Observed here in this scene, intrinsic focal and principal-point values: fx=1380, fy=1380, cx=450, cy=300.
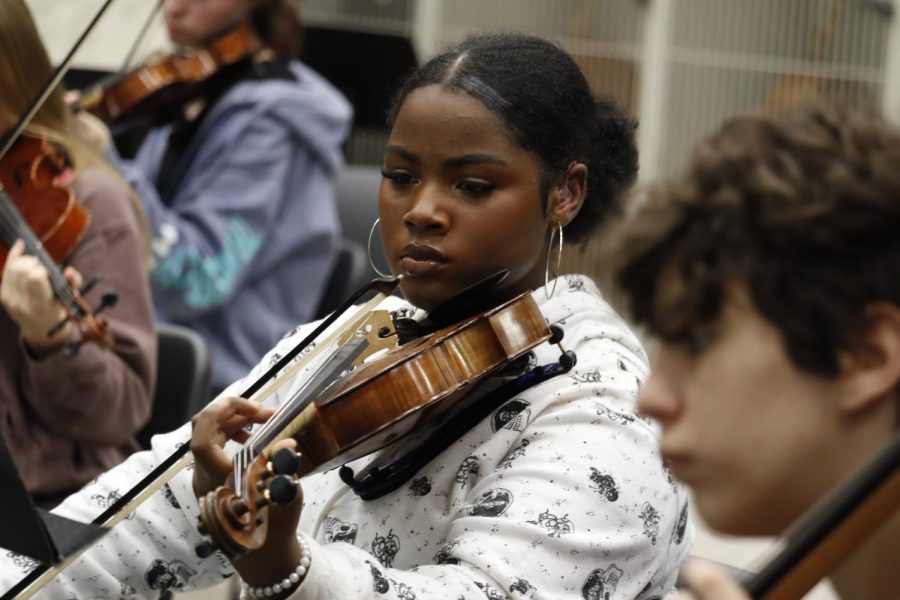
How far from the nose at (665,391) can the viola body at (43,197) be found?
1.24 m

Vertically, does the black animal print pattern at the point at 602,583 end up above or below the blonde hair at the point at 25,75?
below

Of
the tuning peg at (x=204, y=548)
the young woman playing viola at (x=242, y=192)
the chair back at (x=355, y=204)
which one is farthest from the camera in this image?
the chair back at (x=355, y=204)

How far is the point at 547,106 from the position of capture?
1293mm

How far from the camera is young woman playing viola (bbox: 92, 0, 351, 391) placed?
8.80 feet

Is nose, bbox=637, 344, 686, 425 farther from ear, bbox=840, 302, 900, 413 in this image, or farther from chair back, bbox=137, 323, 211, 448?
chair back, bbox=137, 323, 211, 448

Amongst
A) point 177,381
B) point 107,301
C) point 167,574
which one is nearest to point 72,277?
point 107,301

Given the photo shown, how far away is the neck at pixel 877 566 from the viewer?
785 millimetres

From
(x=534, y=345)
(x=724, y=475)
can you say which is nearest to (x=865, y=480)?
(x=724, y=475)

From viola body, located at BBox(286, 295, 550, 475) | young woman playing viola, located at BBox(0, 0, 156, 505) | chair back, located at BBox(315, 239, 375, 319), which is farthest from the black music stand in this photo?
chair back, located at BBox(315, 239, 375, 319)

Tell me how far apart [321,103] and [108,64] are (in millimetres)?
595

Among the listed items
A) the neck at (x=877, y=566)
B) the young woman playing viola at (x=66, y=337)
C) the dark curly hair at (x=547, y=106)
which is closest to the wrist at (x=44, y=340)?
the young woman playing viola at (x=66, y=337)

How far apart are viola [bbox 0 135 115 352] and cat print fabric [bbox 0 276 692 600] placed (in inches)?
17.7

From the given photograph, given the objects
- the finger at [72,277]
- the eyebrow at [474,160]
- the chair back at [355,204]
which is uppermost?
the eyebrow at [474,160]

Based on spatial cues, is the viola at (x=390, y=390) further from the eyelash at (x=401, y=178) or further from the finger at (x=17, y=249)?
the finger at (x=17, y=249)
